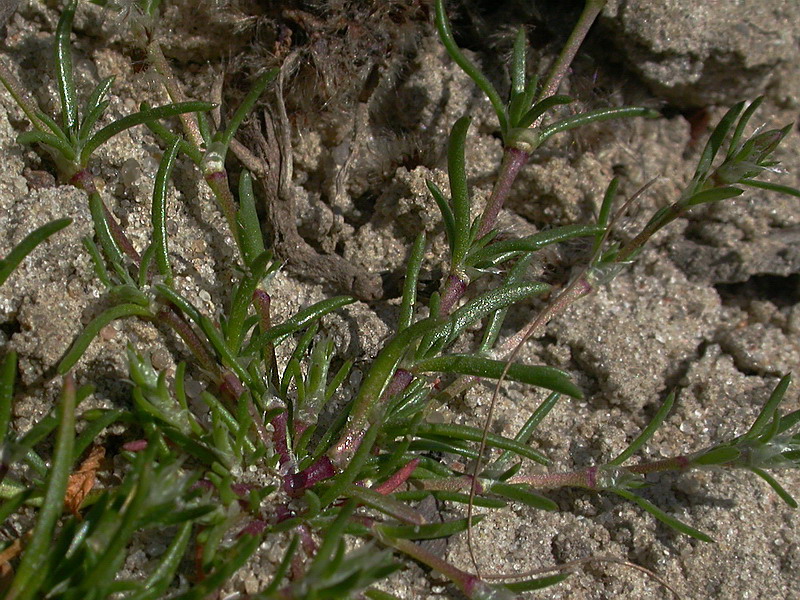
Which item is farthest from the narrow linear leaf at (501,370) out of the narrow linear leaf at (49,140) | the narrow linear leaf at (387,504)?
the narrow linear leaf at (49,140)

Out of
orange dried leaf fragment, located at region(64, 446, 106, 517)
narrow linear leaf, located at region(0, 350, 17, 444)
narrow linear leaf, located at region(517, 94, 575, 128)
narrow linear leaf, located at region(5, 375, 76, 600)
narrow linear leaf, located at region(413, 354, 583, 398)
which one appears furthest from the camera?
narrow linear leaf, located at region(517, 94, 575, 128)

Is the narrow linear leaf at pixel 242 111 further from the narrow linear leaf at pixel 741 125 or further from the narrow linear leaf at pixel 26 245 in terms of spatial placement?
the narrow linear leaf at pixel 741 125

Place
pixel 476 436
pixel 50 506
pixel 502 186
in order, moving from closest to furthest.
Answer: pixel 50 506 < pixel 476 436 < pixel 502 186

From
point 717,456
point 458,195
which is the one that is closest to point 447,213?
point 458,195

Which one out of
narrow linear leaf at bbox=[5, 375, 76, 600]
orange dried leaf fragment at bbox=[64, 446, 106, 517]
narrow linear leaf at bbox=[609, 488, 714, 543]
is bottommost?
narrow linear leaf at bbox=[5, 375, 76, 600]

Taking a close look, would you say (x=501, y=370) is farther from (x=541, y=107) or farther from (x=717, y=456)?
(x=541, y=107)

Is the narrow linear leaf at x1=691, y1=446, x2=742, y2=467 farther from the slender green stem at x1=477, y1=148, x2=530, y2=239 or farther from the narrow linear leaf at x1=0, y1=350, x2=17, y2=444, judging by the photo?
the narrow linear leaf at x1=0, y1=350, x2=17, y2=444

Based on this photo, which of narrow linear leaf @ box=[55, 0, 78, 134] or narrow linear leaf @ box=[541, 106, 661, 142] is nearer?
narrow linear leaf @ box=[55, 0, 78, 134]

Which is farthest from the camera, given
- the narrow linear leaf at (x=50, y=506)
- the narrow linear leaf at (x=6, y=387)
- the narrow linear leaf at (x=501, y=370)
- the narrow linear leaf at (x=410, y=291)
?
the narrow linear leaf at (x=410, y=291)

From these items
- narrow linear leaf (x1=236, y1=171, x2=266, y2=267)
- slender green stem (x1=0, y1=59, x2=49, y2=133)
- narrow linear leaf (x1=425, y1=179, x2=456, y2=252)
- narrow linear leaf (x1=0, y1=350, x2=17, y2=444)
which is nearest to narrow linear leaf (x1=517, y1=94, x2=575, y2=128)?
narrow linear leaf (x1=425, y1=179, x2=456, y2=252)

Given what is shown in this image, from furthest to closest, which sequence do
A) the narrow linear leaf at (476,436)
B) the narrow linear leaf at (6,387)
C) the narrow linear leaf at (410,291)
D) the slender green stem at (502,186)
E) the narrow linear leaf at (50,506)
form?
the slender green stem at (502,186), the narrow linear leaf at (410,291), the narrow linear leaf at (476,436), the narrow linear leaf at (6,387), the narrow linear leaf at (50,506)

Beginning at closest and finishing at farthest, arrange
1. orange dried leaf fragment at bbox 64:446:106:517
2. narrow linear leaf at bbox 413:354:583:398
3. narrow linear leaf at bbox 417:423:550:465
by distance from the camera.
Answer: narrow linear leaf at bbox 413:354:583:398
orange dried leaf fragment at bbox 64:446:106:517
narrow linear leaf at bbox 417:423:550:465

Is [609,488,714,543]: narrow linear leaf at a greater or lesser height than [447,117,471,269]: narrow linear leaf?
lesser
